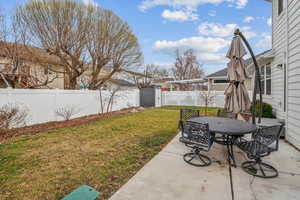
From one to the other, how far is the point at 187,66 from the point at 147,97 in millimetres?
14637

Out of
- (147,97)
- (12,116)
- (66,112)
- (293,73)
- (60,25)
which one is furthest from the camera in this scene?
(147,97)

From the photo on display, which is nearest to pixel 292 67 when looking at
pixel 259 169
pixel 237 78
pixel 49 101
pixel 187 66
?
pixel 237 78

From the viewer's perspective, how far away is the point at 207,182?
2.43 metres

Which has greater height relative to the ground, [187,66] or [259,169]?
[187,66]

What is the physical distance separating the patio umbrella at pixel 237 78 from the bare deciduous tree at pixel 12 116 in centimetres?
698

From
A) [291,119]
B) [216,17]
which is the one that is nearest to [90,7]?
[216,17]

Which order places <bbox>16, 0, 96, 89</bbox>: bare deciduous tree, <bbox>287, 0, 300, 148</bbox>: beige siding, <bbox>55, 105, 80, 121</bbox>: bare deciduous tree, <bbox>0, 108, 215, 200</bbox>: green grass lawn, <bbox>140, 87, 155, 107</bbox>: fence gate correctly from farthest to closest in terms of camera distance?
1. <bbox>140, 87, 155, 107</bbox>: fence gate
2. <bbox>16, 0, 96, 89</bbox>: bare deciduous tree
3. <bbox>55, 105, 80, 121</bbox>: bare deciduous tree
4. <bbox>287, 0, 300, 148</bbox>: beige siding
5. <bbox>0, 108, 215, 200</bbox>: green grass lawn

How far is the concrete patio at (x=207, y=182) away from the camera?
6.90 ft

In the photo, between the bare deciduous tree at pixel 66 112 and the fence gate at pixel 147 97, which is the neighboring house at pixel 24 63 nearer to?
the bare deciduous tree at pixel 66 112

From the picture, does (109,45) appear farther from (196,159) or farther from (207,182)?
Answer: (207,182)

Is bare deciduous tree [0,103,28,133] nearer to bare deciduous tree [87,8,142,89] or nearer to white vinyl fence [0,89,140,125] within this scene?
white vinyl fence [0,89,140,125]

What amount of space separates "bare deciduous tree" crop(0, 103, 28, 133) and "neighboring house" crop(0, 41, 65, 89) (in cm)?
204

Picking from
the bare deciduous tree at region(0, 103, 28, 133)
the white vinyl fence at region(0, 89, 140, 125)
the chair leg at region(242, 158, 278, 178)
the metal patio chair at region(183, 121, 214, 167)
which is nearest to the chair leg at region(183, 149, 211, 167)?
the metal patio chair at region(183, 121, 214, 167)

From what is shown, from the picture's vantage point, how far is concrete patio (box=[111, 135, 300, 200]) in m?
2.10
